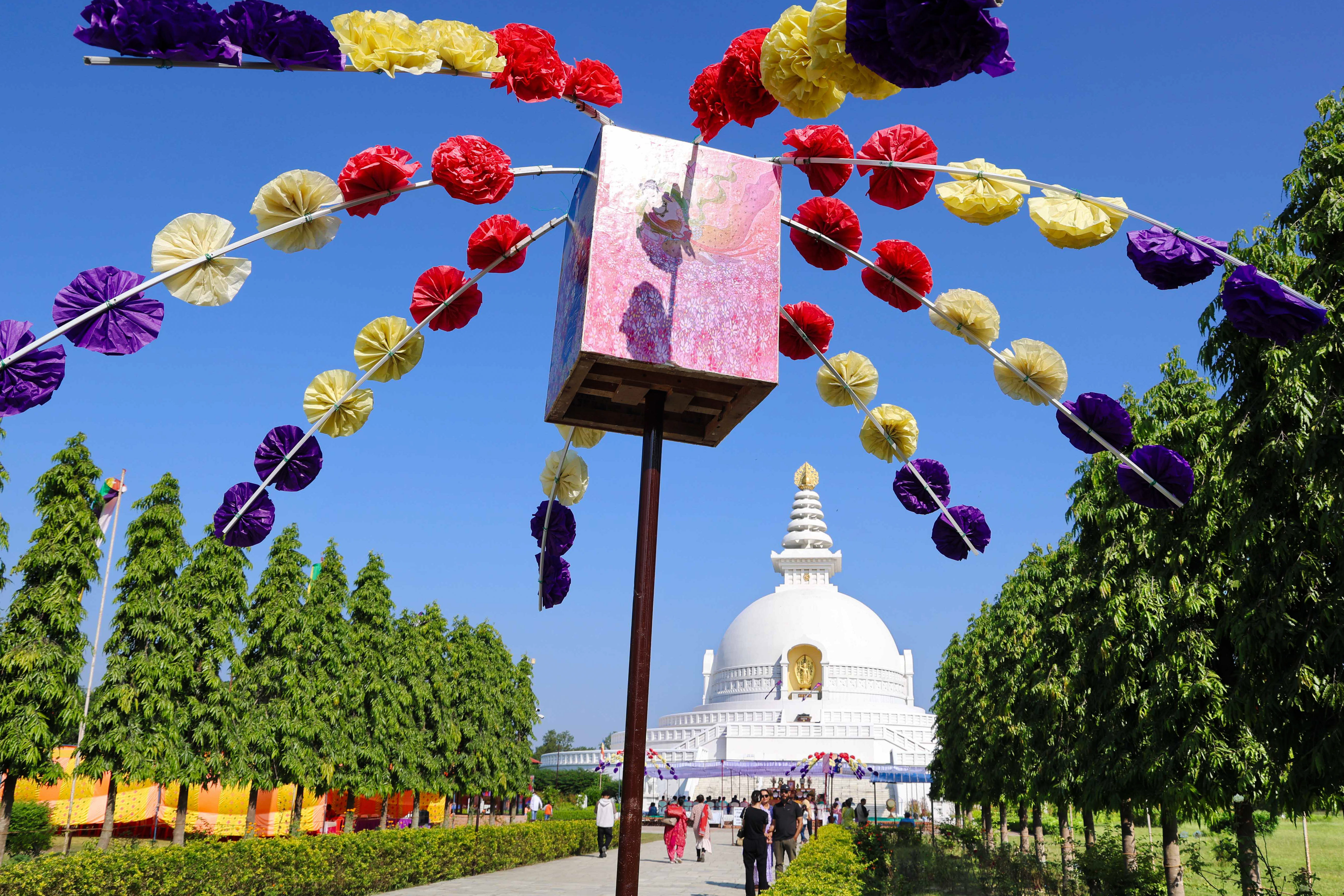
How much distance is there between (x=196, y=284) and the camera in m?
4.51

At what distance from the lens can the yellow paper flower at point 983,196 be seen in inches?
184

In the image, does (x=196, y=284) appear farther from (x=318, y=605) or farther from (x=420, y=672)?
(x=420, y=672)

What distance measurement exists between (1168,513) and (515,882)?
36.6ft

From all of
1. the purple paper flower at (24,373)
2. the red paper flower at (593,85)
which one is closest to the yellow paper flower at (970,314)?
the red paper flower at (593,85)

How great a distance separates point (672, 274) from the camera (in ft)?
16.1

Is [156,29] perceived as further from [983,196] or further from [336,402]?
[983,196]

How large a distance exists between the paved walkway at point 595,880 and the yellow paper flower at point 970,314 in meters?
8.63

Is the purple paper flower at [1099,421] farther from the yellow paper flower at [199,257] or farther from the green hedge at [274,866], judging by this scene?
the green hedge at [274,866]

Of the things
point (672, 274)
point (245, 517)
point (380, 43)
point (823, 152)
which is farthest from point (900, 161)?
point (245, 517)

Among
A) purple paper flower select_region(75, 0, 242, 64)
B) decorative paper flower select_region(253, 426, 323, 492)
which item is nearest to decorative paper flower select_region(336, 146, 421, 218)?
purple paper flower select_region(75, 0, 242, 64)

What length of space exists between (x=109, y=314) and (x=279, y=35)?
1399 mm

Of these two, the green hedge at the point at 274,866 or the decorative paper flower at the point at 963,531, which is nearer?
the decorative paper flower at the point at 963,531

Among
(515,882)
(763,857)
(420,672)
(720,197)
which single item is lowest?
(515,882)

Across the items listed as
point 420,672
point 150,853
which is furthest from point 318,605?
point 150,853
